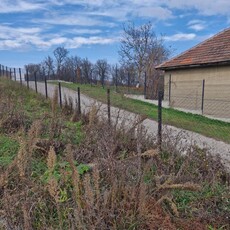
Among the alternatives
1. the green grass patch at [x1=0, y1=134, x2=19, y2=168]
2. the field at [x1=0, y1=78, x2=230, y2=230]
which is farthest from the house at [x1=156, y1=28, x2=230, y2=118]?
the green grass patch at [x1=0, y1=134, x2=19, y2=168]

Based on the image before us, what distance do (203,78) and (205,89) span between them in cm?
63

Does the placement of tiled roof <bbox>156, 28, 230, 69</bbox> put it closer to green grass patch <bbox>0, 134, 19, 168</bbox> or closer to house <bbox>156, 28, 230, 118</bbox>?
house <bbox>156, 28, 230, 118</bbox>

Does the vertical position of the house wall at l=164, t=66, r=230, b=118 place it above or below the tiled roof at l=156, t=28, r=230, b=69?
below

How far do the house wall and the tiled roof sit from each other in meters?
0.40

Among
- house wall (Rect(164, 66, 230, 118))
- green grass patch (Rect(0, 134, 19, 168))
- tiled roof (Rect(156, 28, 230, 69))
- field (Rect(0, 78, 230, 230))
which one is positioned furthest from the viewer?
tiled roof (Rect(156, 28, 230, 69))

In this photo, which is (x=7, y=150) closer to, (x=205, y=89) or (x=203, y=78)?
(x=205, y=89)

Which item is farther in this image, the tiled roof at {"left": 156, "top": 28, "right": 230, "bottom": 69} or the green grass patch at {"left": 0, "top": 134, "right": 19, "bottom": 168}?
the tiled roof at {"left": 156, "top": 28, "right": 230, "bottom": 69}

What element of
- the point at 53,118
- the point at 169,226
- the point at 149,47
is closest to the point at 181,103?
the point at 53,118

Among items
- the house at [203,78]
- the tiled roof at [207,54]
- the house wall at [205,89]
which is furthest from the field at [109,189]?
the tiled roof at [207,54]

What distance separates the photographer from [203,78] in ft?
48.8

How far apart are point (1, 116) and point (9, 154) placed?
237 centimetres

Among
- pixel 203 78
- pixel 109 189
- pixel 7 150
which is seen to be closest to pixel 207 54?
pixel 203 78

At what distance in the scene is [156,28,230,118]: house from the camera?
1359 cm

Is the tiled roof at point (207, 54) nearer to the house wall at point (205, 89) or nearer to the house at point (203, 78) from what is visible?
the house at point (203, 78)
